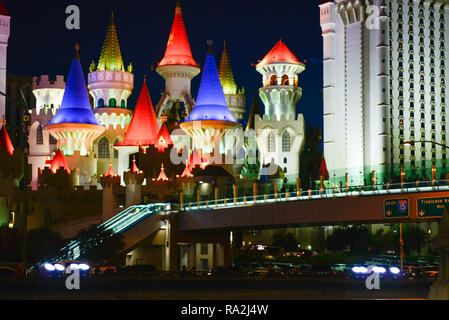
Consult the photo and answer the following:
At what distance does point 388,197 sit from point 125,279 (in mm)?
15964

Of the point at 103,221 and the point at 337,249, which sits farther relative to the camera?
the point at 337,249

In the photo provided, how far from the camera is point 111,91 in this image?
326 ft

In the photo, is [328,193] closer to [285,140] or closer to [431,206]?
[431,206]

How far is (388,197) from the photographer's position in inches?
1809

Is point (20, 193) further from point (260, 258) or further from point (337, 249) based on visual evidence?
point (337, 249)

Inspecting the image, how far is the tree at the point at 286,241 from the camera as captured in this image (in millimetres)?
88438

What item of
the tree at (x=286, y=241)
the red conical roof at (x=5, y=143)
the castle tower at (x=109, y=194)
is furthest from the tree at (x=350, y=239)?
the red conical roof at (x=5, y=143)

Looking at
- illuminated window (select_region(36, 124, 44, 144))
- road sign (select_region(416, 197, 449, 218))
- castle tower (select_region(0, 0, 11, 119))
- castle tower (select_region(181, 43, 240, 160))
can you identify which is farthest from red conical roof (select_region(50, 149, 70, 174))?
road sign (select_region(416, 197, 449, 218))

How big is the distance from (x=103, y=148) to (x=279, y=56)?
2084cm

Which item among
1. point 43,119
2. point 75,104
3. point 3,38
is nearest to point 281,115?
point 75,104

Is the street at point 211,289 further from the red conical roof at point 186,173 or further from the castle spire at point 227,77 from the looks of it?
the castle spire at point 227,77

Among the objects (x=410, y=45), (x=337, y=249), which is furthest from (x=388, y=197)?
(x=410, y=45)

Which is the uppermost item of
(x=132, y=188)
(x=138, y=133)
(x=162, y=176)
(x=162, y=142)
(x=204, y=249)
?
(x=138, y=133)

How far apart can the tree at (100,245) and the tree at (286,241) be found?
30.0 meters
